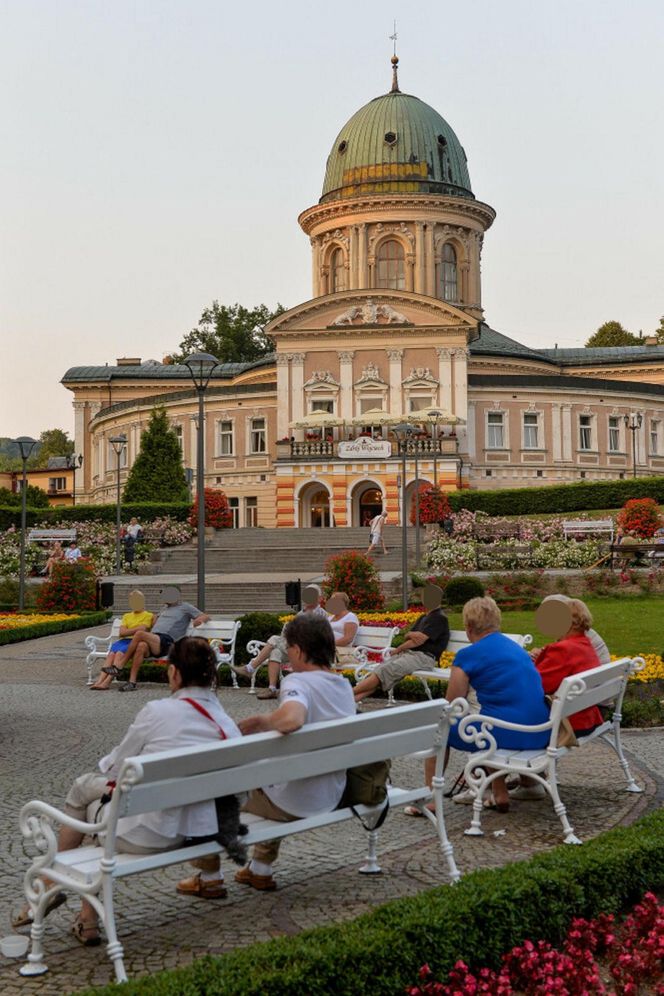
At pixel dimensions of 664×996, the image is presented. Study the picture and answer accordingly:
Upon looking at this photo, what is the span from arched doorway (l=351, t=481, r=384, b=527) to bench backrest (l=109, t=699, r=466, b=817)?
4623 cm

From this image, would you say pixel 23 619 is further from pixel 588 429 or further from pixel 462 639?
pixel 588 429

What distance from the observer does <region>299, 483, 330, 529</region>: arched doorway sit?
5378 cm

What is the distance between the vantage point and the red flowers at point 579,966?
4832mm

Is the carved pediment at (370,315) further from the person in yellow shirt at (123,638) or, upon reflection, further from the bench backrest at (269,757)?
the bench backrest at (269,757)

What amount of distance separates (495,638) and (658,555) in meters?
24.4

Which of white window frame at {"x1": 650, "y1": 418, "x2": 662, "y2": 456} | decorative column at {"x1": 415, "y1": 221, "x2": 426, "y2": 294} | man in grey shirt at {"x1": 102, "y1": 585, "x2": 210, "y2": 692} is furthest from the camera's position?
decorative column at {"x1": 415, "y1": 221, "x2": 426, "y2": 294}

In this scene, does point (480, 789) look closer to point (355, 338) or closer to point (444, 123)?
point (355, 338)

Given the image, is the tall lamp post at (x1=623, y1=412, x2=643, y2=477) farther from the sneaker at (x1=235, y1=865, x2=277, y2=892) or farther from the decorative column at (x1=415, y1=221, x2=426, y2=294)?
the sneaker at (x1=235, y1=865, x2=277, y2=892)

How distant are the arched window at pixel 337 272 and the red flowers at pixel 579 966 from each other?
60.7 meters

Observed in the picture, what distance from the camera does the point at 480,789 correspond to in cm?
743

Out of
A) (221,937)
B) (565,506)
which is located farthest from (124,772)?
(565,506)

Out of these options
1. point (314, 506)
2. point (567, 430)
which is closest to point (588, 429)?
point (567, 430)

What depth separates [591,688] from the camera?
809 centimetres

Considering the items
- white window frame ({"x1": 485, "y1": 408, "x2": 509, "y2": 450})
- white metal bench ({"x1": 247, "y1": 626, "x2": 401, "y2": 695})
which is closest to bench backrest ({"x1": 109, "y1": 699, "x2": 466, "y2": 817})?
white metal bench ({"x1": 247, "y1": 626, "x2": 401, "y2": 695})
